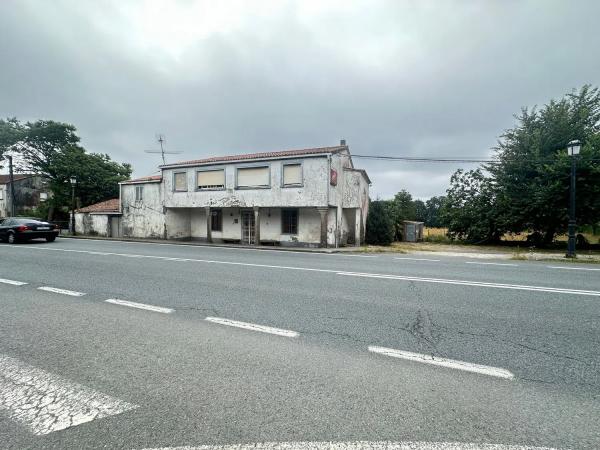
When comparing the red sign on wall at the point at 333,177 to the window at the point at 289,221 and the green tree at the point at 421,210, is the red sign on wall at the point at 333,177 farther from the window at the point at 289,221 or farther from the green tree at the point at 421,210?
the green tree at the point at 421,210

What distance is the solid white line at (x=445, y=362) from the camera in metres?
2.78

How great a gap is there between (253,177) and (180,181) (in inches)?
244

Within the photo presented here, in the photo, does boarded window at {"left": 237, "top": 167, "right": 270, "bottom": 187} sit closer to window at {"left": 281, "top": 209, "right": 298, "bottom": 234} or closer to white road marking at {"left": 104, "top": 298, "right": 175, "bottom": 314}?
window at {"left": 281, "top": 209, "right": 298, "bottom": 234}

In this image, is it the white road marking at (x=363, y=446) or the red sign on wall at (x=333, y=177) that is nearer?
the white road marking at (x=363, y=446)

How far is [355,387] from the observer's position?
2.52 m

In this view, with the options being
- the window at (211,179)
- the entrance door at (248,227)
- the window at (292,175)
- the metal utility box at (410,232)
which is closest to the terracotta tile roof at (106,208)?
Result: the window at (211,179)

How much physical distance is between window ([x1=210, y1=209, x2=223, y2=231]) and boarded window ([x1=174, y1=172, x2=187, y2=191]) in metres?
2.61

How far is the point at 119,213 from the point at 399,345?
26385 mm

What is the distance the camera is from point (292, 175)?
58.1 ft

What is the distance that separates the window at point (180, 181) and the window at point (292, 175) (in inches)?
313

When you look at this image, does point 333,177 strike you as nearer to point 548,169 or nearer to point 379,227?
point 379,227

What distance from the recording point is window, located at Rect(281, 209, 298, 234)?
1947 centimetres

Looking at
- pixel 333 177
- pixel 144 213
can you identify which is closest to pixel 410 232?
pixel 333 177

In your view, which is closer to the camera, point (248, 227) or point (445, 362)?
point (445, 362)
